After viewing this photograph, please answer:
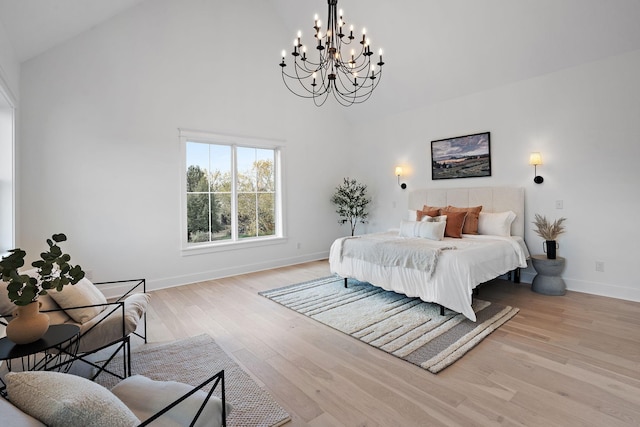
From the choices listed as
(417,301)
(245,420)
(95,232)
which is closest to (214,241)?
(95,232)

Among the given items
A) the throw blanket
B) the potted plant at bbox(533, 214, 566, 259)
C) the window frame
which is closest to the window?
the window frame

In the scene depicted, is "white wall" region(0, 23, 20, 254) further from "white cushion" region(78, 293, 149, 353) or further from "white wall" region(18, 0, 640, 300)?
"white cushion" region(78, 293, 149, 353)

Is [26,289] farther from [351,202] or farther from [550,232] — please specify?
[351,202]

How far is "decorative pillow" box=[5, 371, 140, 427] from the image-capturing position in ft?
2.67

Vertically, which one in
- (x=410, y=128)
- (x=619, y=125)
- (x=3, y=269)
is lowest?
(x=3, y=269)

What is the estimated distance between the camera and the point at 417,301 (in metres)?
3.57

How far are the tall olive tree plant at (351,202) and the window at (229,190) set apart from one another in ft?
4.43

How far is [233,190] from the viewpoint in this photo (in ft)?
16.6

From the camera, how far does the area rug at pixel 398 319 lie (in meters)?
2.48

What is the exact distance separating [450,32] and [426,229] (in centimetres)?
262

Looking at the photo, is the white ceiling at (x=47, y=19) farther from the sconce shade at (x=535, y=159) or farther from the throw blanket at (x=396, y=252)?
the sconce shade at (x=535, y=159)

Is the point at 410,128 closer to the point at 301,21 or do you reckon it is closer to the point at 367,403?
the point at 301,21

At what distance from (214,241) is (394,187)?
334 cm

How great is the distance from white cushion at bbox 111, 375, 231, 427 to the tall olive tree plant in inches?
199
